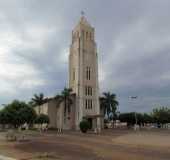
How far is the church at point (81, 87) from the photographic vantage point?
72.0m

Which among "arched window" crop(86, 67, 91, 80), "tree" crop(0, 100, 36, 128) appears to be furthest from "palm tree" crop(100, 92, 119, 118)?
"tree" crop(0, 100, 36, 128)

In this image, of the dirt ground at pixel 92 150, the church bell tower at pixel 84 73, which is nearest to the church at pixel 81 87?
the church bell tower at pixel 84 73

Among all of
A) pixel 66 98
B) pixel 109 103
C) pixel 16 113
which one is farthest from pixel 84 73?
pixel 16 113

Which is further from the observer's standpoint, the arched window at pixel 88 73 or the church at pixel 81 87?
the arched window at pixel 88 73

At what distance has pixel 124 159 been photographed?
16344 mm

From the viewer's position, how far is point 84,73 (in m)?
73.6

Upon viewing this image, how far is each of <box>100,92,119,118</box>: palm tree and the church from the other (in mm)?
4245

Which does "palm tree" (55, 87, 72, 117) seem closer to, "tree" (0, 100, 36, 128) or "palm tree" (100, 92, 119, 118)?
"palm tree" (100, 92, 119, 118)

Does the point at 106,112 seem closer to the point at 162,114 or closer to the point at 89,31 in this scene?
the point at 89,31

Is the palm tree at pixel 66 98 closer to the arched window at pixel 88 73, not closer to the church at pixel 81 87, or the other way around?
the church at pixel 81 87

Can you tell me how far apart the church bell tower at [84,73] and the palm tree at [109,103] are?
16.0 feet

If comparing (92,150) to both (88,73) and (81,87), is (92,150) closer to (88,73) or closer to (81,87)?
(81,87)

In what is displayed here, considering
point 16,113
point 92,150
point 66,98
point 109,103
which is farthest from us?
point 109,103

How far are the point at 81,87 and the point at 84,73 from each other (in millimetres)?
4346
